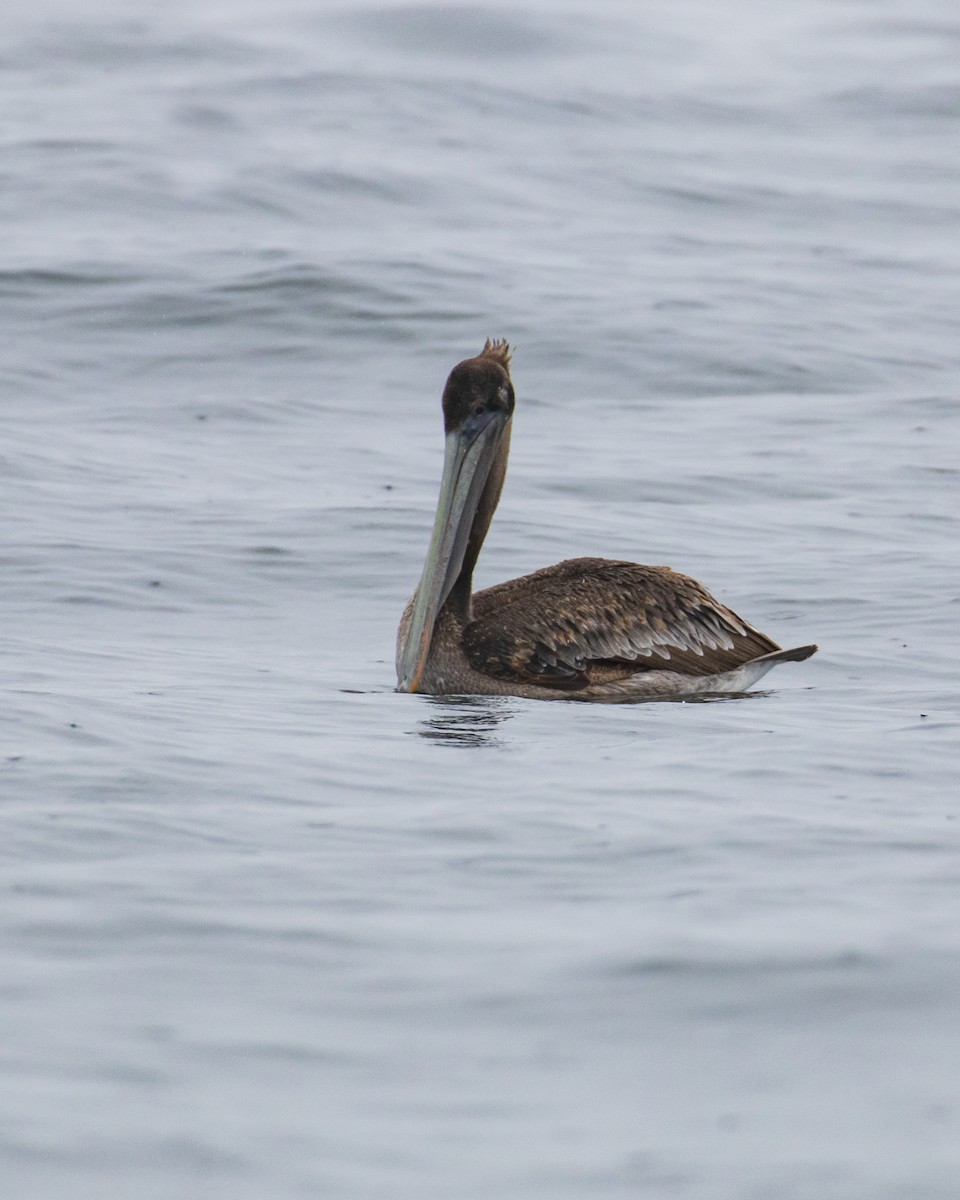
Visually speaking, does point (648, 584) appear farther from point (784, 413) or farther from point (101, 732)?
point (784, 413)

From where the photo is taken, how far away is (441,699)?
7867mm

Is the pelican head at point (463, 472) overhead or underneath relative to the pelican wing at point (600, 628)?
overhead

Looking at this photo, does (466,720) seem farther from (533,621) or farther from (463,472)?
(463,472)

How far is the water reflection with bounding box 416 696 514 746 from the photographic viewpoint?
6.86 m

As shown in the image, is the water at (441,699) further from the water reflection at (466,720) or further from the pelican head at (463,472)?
the pelican head at (463,472)

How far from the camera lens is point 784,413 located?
555 inches

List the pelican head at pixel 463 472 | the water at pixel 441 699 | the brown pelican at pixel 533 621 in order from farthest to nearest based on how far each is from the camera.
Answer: the pelican head at pixel 463 472 < the brown pelican at pixel 533 621 < the water at pixel 441 699

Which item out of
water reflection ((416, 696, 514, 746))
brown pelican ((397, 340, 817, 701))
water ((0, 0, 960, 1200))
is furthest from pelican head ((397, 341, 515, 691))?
water ((0, 0, 960, 1200))

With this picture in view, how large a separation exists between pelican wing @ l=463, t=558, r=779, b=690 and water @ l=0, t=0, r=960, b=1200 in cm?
31

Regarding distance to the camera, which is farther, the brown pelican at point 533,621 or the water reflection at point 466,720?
the brown pelican at point 533,621

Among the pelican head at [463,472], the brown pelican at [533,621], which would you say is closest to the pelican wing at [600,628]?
the brown pelican at [533,621]

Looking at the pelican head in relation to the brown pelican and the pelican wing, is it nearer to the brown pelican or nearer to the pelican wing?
the brown pelican

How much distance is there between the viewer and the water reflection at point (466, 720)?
6859 mm

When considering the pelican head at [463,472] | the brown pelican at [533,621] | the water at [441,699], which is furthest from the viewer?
the pelican head at [463,472]
